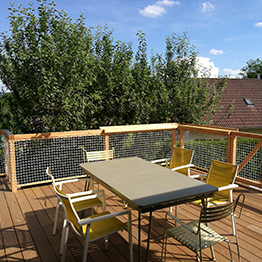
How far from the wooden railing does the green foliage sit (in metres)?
0.58

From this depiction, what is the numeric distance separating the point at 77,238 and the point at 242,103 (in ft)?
57.0

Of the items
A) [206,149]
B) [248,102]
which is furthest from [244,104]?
[206,149]

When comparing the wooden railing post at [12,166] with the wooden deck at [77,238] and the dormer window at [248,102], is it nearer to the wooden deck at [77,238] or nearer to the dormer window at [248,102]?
the wooden deck at [77,238]

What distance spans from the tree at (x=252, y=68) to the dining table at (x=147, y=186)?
4376 cm

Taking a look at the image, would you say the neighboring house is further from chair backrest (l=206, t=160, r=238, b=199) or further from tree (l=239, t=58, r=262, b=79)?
tree (l=239, t=58, r=262, b=79)

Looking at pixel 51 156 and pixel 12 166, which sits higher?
pixel 51 156

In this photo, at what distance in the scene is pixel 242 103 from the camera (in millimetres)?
17984

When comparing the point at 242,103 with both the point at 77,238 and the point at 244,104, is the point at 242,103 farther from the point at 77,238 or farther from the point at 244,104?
the point at 77,238

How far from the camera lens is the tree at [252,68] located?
42094 mm

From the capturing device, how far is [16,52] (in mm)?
5434

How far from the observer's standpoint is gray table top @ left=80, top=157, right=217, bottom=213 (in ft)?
7.73

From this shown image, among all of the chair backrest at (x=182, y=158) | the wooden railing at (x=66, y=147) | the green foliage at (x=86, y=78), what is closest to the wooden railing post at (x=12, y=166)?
the wooden railing at (x=66, y=147)

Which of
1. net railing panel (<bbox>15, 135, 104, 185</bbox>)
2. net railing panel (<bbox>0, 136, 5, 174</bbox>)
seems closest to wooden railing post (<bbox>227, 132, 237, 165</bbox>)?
net railing panel (<bbox>15, 135, 104, 185</bbox>)

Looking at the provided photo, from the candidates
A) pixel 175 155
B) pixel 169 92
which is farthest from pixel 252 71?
pixel 175 155
